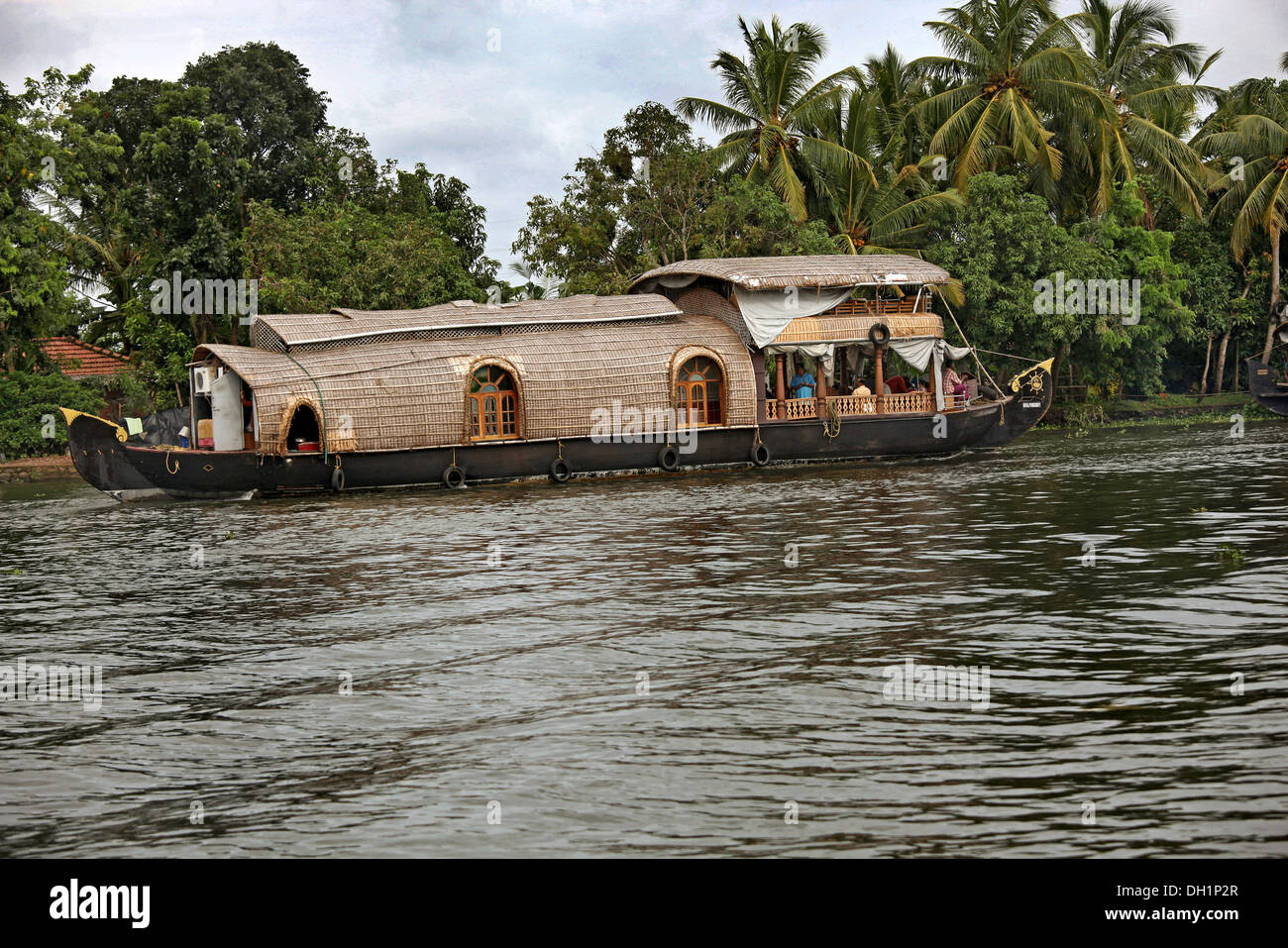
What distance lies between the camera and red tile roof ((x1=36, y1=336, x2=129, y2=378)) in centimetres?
3256

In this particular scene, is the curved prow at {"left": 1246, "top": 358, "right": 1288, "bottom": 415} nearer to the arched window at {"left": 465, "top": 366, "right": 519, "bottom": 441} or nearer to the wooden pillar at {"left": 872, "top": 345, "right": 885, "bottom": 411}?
the wooden pillar at {"left": 872, "top": 345, "right": 885, "bottom": 411}

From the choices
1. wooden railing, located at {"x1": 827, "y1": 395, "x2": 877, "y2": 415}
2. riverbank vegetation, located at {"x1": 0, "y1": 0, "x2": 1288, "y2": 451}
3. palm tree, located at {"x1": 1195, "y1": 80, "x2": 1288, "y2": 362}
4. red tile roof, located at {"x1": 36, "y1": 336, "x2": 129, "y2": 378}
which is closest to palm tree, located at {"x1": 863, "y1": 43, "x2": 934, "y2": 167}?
riverbank vegetation, located at {"x1": 0, "y1": 0, "x2": 1288, "y2": 451}

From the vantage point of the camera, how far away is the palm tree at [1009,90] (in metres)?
29.5

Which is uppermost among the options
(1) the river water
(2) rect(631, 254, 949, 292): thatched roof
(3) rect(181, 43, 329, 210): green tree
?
(3) rect(181, 43, 329, 210): green tree

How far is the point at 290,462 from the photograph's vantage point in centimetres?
1894

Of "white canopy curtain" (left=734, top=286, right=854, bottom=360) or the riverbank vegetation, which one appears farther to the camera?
the riverbank vegetation

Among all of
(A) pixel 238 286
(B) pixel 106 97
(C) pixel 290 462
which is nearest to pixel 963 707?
(C) pixel 290 462

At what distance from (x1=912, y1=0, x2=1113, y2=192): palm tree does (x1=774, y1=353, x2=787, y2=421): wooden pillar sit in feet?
33.4

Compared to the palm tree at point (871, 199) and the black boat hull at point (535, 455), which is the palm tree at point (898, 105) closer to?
the palm tree at point (871, 199)

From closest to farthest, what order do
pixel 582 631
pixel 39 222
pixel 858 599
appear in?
pixel 582 631 < pixel 858 599 < pixel 39 222

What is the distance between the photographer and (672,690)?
6.86 meters

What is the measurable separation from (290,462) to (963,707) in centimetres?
1463
